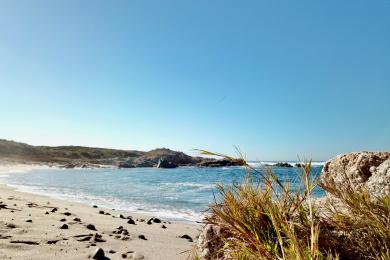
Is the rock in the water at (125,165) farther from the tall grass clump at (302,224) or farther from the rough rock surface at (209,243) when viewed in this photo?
the tall grass clump at (302,224)

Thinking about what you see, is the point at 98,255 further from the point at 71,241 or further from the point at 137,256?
the point at 71,241

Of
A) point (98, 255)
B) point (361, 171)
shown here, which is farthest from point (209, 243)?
point (98, 255)

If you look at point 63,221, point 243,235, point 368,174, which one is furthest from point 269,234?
point 63,221

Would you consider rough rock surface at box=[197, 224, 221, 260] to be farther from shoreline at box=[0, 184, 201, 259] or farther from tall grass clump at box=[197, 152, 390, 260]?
shoreline at box=[0, 184, 201, 259]

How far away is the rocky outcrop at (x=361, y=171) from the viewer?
2.63m

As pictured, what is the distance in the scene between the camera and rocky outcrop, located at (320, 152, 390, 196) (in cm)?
263

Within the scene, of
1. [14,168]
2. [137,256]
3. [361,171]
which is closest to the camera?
[361,171]

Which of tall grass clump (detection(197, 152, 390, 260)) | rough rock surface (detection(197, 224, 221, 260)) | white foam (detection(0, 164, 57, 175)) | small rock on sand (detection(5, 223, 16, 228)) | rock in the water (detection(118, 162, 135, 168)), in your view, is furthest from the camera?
Result: rock in the water (detection(118, 162, 135, 168))

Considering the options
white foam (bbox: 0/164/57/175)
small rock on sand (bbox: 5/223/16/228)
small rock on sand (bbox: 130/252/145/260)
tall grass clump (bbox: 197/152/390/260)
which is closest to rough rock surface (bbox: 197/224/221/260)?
tall grass clump (bbox: 197/152/390/260)

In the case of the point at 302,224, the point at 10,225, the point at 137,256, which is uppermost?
the point at 302,224

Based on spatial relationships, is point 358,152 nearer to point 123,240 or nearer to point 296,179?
point 296,179

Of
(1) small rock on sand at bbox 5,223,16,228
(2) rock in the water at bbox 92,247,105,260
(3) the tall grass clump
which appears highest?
(3) the tall grass clump

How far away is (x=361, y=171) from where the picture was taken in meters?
3.03

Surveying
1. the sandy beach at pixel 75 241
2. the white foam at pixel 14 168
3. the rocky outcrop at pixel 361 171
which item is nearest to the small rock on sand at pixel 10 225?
the sandy beach at pixel 75 241
